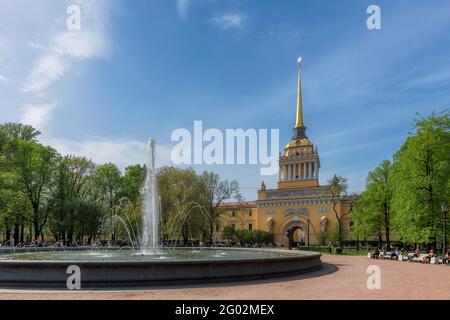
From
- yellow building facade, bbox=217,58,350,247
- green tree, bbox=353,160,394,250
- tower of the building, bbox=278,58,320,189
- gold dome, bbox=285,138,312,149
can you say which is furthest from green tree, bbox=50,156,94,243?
gold dome, bbox=285,138,312,149

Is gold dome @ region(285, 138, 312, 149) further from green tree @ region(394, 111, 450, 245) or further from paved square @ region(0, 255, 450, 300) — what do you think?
paved square @ region(0, 255, 450, 300)

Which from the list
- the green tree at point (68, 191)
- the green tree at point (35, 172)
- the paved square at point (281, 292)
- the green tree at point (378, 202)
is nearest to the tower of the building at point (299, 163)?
the green tree at point (378, 202)

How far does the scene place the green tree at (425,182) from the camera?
3086 cm

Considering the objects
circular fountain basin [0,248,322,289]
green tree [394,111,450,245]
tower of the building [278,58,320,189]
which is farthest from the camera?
tower of the building [278,58,320,189]

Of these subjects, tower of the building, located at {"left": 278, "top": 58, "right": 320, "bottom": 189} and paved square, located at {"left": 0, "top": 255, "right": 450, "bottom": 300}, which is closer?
paved square, located at {"left": 0, "top": 255, "right": 450, "bottom": 300}

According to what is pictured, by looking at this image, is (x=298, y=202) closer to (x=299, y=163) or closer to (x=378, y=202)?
(x=299, y=163)

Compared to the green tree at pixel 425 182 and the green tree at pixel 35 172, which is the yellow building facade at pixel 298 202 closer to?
the green tree at pixel 35 172

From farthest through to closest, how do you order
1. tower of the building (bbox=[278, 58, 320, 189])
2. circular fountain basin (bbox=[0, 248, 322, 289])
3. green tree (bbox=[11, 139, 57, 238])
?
1. tower of the building (bbox=[278, 58, 320, 189])
2. green tree (bbox=[11, 139, 57, 238])
3. circular fountain basin (bbox=[0, 248, 322, 289])

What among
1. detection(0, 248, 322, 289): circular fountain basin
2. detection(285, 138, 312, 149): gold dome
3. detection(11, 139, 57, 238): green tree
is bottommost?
detection(0, 248, 322, 289): circular fountain basin

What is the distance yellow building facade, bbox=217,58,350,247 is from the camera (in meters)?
75.5

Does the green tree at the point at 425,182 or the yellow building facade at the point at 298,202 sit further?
the yellow building facade at the point at 298,202

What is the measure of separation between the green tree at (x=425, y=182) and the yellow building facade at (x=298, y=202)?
3767 centimetres

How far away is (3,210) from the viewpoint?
35.7 m
